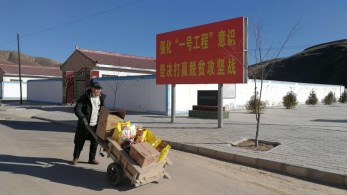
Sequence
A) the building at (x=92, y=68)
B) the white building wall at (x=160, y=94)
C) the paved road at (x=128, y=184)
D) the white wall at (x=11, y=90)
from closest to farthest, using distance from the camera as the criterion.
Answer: the paved road at (x=128, y=184) → the white building wall at (x=160, y=94) → the building at (x=92, y=68) → the white wall at (x=11, y=90)

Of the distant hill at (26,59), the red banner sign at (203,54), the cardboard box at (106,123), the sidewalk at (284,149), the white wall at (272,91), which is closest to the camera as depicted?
the cardboard box at (106,123)

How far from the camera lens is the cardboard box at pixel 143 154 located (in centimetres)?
508

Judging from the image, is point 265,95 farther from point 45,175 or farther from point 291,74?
point 291,74

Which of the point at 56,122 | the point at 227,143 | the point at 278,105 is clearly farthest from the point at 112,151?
the point at 278,105

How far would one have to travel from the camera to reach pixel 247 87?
82.7 feet

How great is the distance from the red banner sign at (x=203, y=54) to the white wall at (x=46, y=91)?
786 inches

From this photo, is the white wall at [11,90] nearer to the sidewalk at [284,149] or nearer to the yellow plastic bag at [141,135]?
the sidewalk at [284,149]

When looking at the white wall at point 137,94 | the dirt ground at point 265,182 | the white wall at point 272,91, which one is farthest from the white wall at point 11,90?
the dirt ground at point 265,182

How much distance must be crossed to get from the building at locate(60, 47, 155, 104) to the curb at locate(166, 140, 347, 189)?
1934 cm

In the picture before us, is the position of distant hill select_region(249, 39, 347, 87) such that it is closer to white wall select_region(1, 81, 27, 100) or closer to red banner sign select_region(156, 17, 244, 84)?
white wall select_region(1, 81, 27, 100)

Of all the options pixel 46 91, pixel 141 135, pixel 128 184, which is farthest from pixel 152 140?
pixel 46 91

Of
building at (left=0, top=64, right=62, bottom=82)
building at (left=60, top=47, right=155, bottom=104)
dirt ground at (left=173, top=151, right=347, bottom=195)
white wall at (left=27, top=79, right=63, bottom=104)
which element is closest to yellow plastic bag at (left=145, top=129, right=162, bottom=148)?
dirt ground at (left=173, top=151, right=347, bottom=195)

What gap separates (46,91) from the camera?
34594 mm

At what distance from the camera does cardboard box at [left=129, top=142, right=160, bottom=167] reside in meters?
5.08
